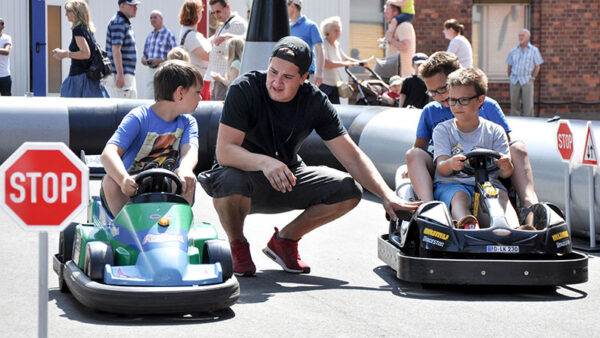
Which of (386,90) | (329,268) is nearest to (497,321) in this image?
(329,268)

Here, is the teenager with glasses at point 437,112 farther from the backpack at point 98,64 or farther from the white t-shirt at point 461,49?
the white t-shirt at point 461,49

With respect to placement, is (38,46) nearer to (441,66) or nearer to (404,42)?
(404,42)

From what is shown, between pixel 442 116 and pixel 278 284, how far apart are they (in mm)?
1510

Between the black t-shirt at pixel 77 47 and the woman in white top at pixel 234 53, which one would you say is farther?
the woman in white top at pixel 234 53

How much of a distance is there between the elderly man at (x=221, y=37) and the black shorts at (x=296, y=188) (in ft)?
21.3

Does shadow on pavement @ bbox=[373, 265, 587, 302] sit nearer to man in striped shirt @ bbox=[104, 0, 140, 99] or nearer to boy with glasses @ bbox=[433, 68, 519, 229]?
boy with glasses @ bbox=[433, 68, 519, 229]

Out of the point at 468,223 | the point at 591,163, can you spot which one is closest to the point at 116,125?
the point at 591,163

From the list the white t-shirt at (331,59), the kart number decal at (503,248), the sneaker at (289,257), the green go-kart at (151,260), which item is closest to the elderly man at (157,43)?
the white t-shirt at (331,59)

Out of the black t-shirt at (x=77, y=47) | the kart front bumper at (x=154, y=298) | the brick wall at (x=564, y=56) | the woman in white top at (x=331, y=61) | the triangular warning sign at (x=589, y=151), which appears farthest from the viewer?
the brick wall at (x=564, y=56)

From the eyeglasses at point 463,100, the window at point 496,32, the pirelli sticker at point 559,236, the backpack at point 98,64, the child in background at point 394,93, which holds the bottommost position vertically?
the pirelli sticker at point 559,236

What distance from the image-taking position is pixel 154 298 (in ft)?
15.5

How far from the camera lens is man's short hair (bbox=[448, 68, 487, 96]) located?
6086 millimetres

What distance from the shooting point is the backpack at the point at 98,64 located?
1177cm

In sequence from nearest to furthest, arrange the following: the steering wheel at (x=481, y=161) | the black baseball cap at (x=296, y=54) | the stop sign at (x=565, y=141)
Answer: the black baseball cap at (x=296, y=54), the steering wheel at (x=481, y=161), the stop sign at (x=565, y=141)
